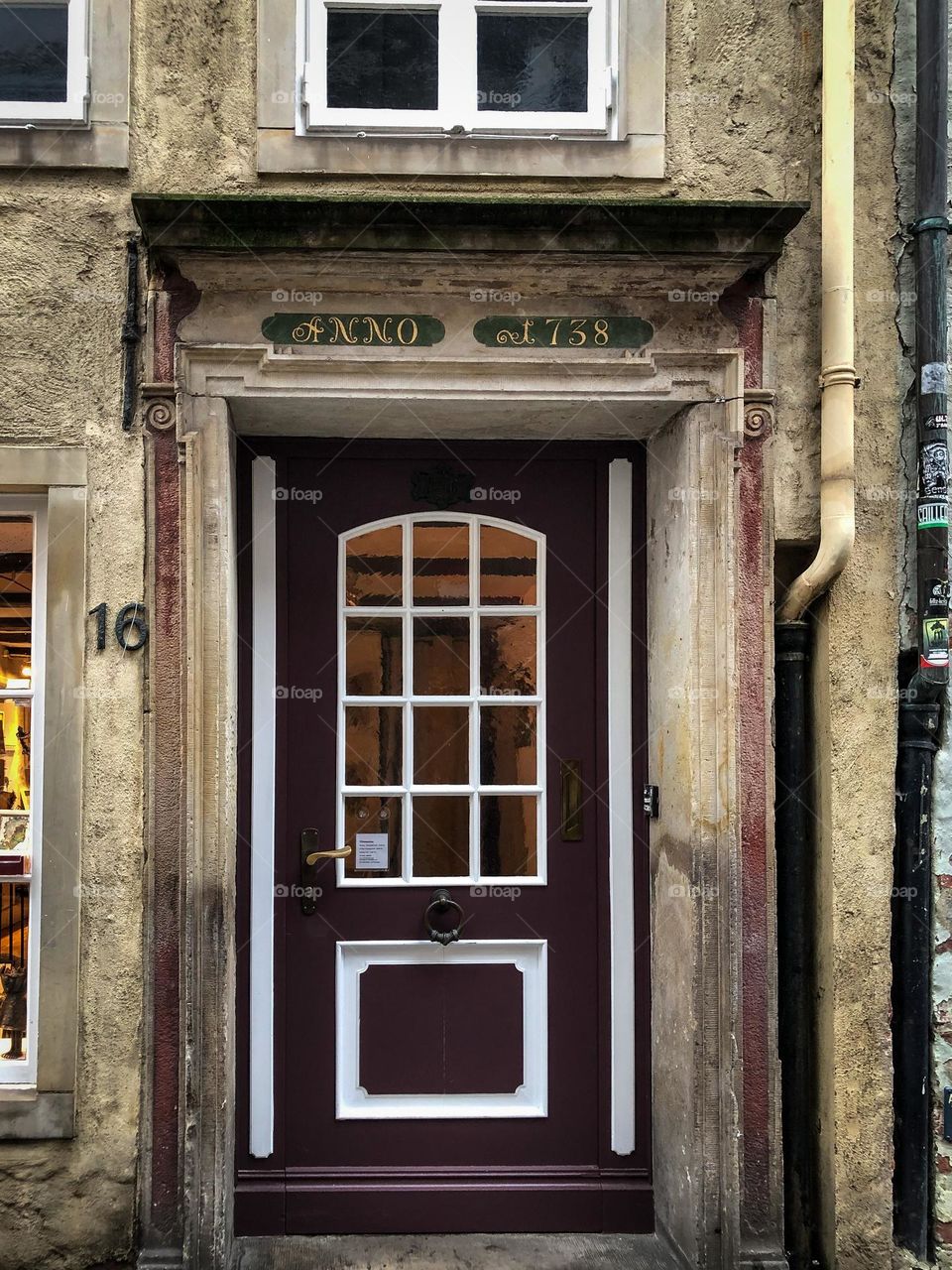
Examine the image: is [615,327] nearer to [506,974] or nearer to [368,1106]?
[506,974]

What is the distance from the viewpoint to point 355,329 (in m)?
3.41

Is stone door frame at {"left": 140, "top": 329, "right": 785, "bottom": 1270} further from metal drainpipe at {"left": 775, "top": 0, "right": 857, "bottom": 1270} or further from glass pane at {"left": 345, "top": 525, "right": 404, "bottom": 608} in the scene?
glass pane at {"left": 345, "top": 525, "right": 404, "bottom": 608}

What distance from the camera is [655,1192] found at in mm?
3701

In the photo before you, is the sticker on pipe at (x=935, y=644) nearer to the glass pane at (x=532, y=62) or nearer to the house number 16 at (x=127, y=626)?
the glass pane at (x=532, y=62)

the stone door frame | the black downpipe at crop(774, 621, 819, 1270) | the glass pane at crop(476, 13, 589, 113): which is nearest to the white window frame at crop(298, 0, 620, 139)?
the glass pane at crop(476, 13, 589, 113)

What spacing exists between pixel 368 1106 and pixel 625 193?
352 cm

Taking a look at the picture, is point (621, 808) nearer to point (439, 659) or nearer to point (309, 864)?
point (439, 659)

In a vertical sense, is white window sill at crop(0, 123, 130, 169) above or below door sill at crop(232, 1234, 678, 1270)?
above

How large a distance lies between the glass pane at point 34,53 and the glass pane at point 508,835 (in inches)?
118

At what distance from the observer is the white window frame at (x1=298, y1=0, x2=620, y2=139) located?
11.5ft

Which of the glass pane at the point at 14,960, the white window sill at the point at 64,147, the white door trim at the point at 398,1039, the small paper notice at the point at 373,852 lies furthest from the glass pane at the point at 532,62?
the glass pane at the point at 14,960

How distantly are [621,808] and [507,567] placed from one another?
105cm

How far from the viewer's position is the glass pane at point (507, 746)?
3838mm

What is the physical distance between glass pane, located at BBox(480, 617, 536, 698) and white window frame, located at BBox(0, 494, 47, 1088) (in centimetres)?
162
